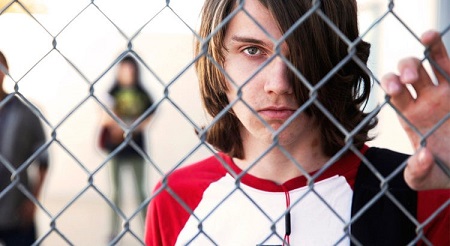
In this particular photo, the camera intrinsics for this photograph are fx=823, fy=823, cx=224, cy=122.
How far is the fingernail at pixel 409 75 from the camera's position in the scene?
57.0 inches

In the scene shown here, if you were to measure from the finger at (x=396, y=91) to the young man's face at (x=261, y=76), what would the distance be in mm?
315

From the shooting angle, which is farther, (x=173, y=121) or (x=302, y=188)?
(x=173, y=121)

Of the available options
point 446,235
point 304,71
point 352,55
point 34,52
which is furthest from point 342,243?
point 34,52

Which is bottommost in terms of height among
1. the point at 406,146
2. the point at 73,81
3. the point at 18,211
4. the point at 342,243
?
the point at 406,146

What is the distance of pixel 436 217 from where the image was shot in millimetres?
1802

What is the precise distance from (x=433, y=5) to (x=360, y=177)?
9.75 feet

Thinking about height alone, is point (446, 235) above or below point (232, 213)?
below

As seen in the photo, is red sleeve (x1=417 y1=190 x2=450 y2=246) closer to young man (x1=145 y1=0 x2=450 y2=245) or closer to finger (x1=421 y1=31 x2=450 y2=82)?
young man (x1=145 y1=0 x2=450 y2=245)

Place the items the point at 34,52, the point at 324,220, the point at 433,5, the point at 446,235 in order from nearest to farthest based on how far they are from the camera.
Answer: the point at 446,235 < the point at 324,220 < the point at 433,5 < the point at 34,52

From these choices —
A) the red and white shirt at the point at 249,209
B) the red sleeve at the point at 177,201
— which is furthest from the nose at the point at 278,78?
the red sleeve at the point at 177,201

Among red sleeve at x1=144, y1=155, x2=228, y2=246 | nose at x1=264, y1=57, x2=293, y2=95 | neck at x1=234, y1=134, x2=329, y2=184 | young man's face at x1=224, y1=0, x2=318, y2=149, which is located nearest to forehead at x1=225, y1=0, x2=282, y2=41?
young man's face at x1=224, y1=0, x2=318, y2=149

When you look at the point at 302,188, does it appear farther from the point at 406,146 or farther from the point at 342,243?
the point at 406,146

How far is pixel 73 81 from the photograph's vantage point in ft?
26.7

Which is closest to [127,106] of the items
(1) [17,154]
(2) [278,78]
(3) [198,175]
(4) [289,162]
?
(1) [17,154]
